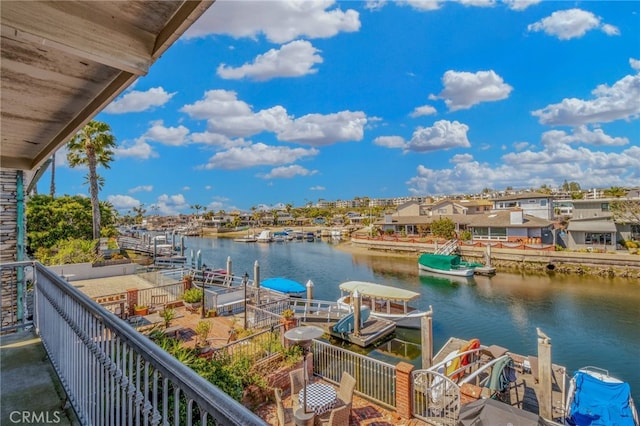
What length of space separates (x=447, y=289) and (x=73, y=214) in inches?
1196

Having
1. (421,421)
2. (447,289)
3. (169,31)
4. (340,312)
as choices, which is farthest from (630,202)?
(169,31)

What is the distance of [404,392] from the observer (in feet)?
22.7

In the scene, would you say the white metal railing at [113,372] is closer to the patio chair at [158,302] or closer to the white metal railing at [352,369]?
the white metal railing at [352,369]

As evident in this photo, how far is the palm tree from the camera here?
80.2 feet

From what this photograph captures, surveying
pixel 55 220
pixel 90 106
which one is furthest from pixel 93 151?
pixel 90 106

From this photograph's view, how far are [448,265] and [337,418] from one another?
24.7 meters

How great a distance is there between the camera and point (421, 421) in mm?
6918

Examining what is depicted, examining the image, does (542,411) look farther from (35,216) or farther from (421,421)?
(35,216)

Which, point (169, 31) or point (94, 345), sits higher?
point (169, 31)

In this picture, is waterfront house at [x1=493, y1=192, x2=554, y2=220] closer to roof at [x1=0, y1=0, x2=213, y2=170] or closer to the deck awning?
the deck awning

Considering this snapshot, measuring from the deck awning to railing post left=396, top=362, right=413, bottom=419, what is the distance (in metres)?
33.1

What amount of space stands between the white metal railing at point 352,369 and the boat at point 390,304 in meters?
5.34

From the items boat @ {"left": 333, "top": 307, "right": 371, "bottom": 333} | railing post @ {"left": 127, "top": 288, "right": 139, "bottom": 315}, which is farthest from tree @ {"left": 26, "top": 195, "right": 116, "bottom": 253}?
boat @ {"left": 333, "top": 307, "right": 371, "bottom": 333}

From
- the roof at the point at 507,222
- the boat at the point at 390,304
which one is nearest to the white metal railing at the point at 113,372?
the boat at the point at 390,304
